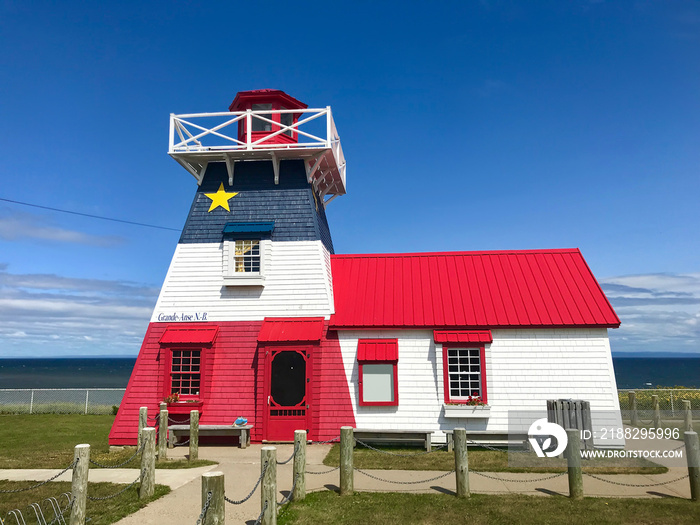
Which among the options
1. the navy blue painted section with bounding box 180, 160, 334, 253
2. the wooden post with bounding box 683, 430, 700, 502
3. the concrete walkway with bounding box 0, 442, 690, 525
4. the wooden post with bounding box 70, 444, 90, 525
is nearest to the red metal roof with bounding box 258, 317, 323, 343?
the navy blue painted section with bounding box 180, 160, 334, 253

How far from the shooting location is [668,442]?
14633 millimetres

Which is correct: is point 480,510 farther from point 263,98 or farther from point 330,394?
point 263,98

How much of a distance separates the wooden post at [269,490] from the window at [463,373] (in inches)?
318

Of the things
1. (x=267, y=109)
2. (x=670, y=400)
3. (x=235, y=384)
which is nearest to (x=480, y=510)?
(x=235, y=384)

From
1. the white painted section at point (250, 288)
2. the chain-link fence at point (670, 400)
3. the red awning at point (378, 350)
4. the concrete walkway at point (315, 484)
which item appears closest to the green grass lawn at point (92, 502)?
the concrete walkway at point (315, 484)

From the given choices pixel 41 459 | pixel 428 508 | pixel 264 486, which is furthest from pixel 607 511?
pixel 41 459

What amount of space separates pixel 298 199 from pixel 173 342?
5893 mm

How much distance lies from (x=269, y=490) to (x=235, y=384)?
8052 mm

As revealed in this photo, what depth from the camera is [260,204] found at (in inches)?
656

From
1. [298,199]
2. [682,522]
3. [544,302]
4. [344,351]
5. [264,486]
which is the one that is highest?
[298,199]

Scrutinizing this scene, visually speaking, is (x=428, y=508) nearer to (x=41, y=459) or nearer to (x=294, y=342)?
(x=294, y=342)

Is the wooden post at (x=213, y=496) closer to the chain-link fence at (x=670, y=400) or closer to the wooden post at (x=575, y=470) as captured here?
the wooden post at (x=575, y=470)

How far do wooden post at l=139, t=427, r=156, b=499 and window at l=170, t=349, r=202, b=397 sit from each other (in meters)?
5.90

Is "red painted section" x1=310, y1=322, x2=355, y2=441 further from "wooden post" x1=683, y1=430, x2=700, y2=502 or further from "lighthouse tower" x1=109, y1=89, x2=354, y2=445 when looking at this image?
"wooden post" x1=683, y1=430, x2=700, y2=502
